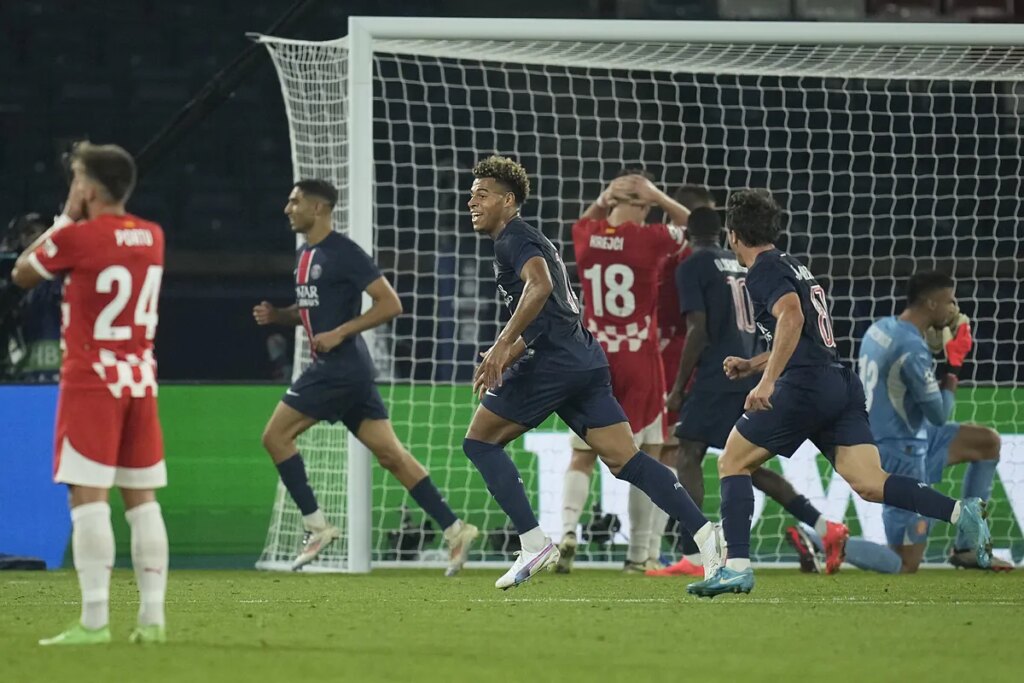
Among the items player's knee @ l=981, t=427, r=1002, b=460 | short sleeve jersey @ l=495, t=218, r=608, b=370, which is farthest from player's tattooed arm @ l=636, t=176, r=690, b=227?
short sleeve jersey @ l=495, t=218, r=608, b=370

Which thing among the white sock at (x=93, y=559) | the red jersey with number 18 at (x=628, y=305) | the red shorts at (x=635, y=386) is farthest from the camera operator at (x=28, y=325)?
the white sock at (x=93, y=559)

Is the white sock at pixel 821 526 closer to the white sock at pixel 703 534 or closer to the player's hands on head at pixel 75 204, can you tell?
the white sock at pixel 703 534

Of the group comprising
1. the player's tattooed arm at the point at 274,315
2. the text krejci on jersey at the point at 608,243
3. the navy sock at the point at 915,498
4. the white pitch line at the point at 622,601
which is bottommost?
the white pitch line at the point at 622,601

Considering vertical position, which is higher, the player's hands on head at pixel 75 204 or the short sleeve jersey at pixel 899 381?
the player's hands on head at pixel 75 204

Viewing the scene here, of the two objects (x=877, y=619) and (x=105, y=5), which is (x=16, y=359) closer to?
(x=105, y=5)

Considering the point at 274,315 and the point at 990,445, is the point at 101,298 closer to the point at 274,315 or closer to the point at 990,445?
the point at 274,315

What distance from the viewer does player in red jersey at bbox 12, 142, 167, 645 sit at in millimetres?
5215

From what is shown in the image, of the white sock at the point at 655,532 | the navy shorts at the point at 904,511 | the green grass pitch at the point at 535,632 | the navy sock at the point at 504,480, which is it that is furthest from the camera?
the white sock at the point at 655,532

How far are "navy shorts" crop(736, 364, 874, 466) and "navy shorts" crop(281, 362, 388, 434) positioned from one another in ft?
8.89

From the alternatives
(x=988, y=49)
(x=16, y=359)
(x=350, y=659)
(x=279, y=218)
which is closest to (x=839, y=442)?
(x=350, y=659)

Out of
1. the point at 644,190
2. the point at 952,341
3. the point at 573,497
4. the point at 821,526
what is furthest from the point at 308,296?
the point at 952,341

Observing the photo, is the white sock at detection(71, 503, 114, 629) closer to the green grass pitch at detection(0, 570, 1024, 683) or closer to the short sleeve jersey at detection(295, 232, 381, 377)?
the green grass pitch at detection(0, 570, 1024, 683)

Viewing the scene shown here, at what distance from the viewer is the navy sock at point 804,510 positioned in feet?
30.5

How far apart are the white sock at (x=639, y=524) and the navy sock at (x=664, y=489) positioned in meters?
2.19
